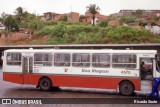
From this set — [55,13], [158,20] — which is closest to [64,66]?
[158,20]

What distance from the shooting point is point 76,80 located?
16.7 metres

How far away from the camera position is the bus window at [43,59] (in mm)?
17375

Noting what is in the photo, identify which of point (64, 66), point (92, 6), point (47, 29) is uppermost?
point (92, 6)

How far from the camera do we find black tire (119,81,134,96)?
15.6 m

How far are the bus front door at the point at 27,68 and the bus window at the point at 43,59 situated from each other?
369 millimetres

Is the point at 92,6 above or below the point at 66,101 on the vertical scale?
above

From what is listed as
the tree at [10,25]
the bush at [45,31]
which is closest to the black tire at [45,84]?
the bush at [45,31]

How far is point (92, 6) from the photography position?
247 ft

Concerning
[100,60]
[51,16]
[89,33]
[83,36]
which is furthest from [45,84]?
[51,16]

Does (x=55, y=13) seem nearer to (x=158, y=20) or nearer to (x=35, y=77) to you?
(x=158, y=20)

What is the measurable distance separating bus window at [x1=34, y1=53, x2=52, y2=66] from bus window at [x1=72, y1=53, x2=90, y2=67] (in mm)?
1521

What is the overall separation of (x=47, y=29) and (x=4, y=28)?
13280mm

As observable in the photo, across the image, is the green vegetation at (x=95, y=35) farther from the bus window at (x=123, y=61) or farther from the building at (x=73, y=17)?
the bus window at (x=123, y=61)

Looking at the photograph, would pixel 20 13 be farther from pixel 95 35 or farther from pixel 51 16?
pixel 95 35
